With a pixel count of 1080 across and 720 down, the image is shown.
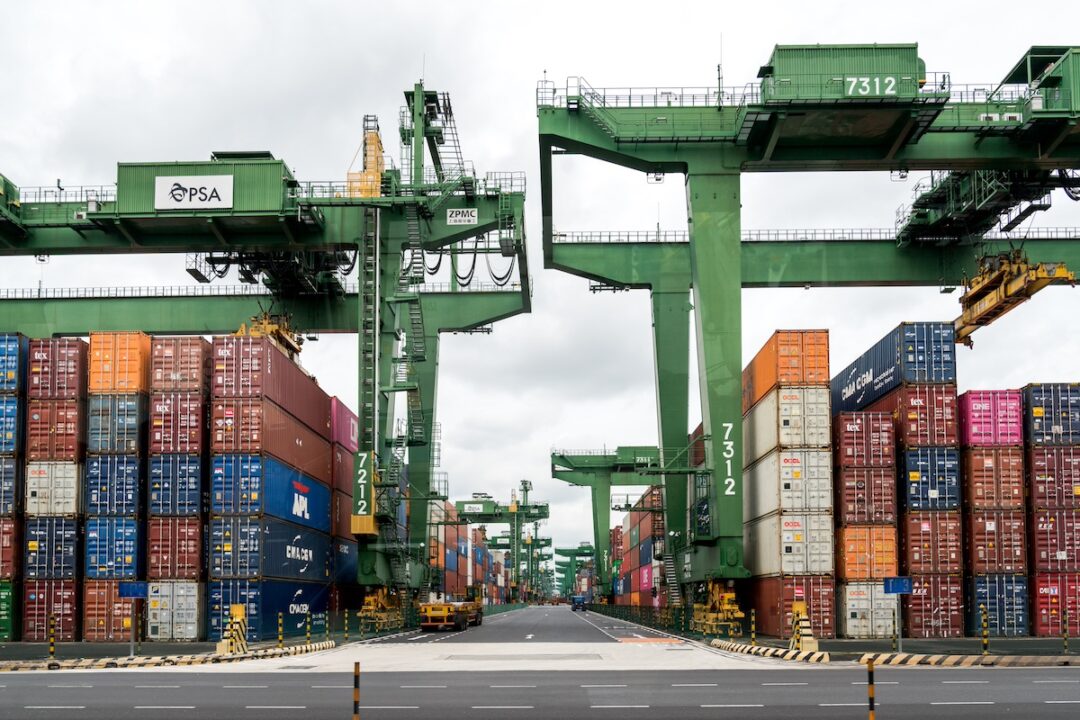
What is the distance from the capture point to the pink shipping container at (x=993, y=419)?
36.0 metres

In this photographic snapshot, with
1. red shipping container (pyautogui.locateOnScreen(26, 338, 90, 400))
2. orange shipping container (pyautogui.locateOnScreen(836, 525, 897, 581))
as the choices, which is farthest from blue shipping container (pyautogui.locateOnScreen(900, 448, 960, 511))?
red shipping container (pyautogui.locateOnScreen(26, 338, 90, 400))

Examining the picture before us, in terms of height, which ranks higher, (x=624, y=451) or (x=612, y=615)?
(x=624, y=451)

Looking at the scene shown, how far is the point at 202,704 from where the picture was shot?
16.8 metres

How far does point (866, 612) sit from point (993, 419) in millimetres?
7522

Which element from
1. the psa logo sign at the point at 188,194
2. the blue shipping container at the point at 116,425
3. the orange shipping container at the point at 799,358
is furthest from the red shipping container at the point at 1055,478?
the blue shipping container at the point at 116,425

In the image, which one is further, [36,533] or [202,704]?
[36,533]

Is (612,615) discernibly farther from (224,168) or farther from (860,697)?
(860,697)

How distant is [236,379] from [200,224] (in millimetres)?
6595

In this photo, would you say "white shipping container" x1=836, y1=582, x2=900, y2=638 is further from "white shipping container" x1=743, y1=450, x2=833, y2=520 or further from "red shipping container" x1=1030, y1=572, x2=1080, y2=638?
"red shipping container" x1=1030, y1=572, x2=1080, y2=638

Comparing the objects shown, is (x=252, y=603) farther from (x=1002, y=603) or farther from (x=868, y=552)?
(x=1002, y=603)

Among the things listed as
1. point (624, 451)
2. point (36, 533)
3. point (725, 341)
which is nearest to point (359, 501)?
point (36, 533)

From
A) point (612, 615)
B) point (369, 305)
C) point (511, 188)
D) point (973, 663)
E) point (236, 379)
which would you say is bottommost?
point (612, 615)

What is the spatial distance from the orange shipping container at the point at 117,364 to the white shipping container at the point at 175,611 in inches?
249

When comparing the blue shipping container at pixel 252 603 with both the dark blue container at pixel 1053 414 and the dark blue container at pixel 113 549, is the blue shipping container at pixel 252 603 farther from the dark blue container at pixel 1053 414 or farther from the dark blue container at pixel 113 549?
the dark blue container at pixel 1053 414
